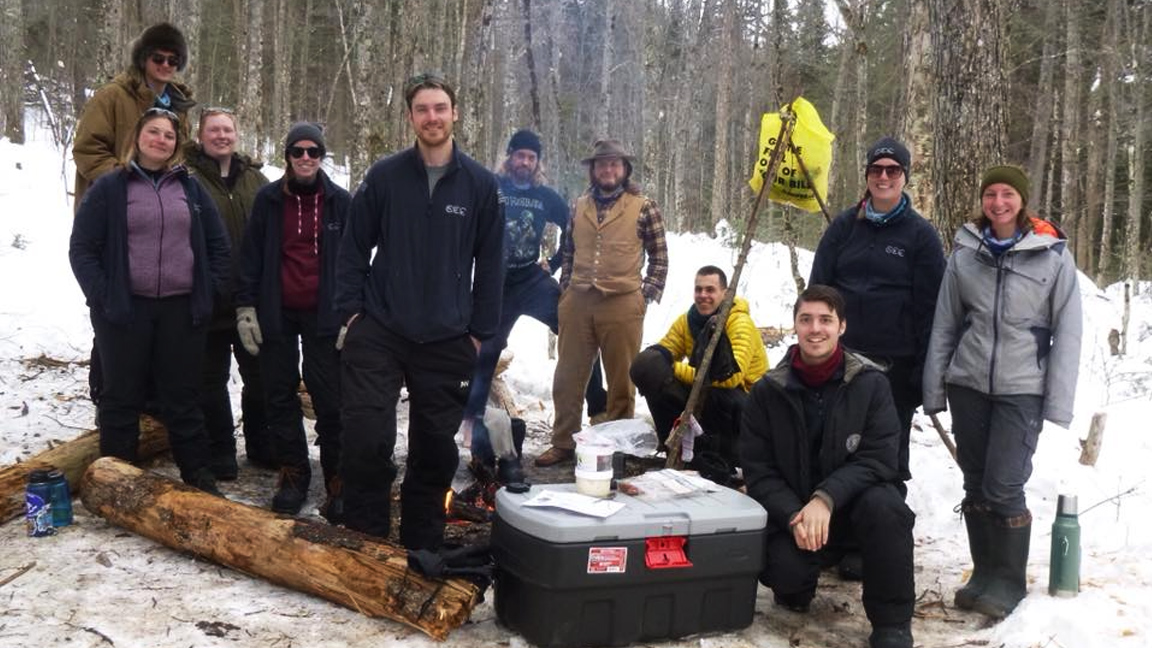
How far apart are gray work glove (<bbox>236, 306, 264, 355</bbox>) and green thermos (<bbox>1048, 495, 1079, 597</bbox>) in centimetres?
396

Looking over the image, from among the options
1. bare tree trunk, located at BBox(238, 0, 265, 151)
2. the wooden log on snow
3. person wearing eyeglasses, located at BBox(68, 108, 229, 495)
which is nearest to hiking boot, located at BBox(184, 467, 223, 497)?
person wearing eyeglasses, located at BBox(68, 108, 229, 495)

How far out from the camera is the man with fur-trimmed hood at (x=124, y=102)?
4531 mm

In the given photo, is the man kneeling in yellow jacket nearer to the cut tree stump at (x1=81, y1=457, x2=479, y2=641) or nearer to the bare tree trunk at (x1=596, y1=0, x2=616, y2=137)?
the cut tree stump at (x1=81, y1=457, x2=479, y2=641)

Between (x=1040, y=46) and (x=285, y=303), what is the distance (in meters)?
21.8

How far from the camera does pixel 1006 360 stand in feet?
11.7

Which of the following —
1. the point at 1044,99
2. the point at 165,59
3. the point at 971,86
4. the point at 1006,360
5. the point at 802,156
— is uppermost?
the point at 1044,99

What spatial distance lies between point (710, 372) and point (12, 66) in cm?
1664

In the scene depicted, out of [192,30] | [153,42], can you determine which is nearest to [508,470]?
[153,42]

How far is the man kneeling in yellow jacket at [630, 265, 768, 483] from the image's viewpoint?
5.20m

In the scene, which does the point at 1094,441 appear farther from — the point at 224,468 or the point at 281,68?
the point at 281,68

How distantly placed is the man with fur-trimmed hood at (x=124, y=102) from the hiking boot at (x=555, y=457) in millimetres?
2957

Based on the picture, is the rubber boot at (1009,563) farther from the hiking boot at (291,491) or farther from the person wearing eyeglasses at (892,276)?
the hiking boot at (291,491)

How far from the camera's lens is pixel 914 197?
247 inches

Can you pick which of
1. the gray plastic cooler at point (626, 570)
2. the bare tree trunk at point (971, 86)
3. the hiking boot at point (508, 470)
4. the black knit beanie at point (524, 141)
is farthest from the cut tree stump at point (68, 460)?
the bare tree trunk at point (971, 86)
